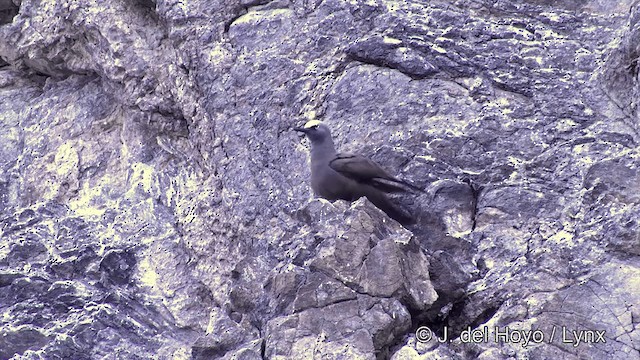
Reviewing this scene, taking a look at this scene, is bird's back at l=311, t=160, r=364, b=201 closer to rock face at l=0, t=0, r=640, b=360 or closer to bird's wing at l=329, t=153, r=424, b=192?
bird's wing at l=329, t=153, r=424, b=192

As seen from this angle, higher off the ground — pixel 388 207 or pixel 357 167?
pixel 357 167

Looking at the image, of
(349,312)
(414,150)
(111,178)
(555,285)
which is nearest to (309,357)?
(349,312)

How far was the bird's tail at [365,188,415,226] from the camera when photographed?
11633mm

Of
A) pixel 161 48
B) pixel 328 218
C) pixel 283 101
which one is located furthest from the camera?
pixel 161 48

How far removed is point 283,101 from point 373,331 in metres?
3.62

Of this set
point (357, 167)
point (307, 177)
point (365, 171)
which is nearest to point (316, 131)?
point (307, 177)

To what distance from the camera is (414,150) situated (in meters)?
12.1

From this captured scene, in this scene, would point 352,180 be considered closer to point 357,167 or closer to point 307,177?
point 357,167

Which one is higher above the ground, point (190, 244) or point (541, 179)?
point (541, 179)

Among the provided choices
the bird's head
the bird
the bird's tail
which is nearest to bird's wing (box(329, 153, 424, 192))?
the bird

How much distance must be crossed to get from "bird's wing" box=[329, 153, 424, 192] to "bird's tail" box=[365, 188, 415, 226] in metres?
0.10

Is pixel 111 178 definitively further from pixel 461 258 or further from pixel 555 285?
pixel 555 285

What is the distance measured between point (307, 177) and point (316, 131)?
1.69 feet

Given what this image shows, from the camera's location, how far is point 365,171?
11805mm
